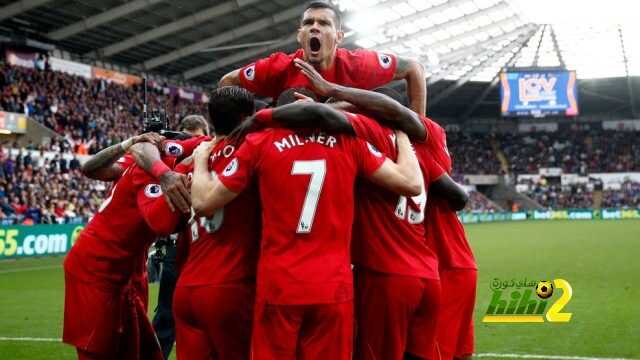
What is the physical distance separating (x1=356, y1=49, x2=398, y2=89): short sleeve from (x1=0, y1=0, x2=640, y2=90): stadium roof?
25404 millimetres

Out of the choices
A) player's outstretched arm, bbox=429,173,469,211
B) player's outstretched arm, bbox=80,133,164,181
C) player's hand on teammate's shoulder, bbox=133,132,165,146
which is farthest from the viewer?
player's outstretched arm, bbox=80,133,164,181

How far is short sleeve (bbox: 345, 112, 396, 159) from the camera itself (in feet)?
11.3

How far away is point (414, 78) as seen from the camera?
190 inches

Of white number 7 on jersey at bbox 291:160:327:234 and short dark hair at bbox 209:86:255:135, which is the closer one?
white number 7 on jersey at bbox 291:160:327:234

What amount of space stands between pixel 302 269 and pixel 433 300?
A: 890 mm

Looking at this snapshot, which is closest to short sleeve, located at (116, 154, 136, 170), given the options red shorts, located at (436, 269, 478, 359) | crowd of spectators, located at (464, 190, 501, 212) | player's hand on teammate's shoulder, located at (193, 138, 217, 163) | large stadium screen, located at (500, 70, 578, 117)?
player's hand on teammate's shoulder, located at (193, 138, 217, 163)

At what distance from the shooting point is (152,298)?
11.1 m

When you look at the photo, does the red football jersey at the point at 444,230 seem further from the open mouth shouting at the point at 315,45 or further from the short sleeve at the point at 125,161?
the short sleeve at the point at 125,161

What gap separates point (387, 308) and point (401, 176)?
72cm

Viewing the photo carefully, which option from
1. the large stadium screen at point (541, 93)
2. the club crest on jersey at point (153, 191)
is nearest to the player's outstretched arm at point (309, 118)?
the club crest on jersey at point (153, 191)

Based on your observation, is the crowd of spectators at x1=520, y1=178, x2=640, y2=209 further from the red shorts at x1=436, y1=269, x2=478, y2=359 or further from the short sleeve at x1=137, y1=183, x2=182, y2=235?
the short sleeve at x1=137, y1=183, x2=182, y2=235

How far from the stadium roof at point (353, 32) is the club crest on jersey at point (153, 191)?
26014 millimetres

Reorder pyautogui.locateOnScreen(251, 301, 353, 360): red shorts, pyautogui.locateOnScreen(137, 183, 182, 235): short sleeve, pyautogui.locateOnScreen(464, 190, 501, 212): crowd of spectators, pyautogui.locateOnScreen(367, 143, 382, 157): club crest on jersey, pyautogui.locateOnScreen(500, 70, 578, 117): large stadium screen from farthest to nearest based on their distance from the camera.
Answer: pyautogui.locateOnScreen(464, 190, 501, 212): crowd of spectators → pyautogui.locateOnScreen(500, 70, 578, 117): large stadium screen → pyautogui.locateOnScreen(137, 183, 182, 235): short sleeve → pyautogui.locateOnScreen(367, 143, 382, 157): club crest on jersey → pyautogui.locateOnScreen(251, 301, 353, 360): red shorts

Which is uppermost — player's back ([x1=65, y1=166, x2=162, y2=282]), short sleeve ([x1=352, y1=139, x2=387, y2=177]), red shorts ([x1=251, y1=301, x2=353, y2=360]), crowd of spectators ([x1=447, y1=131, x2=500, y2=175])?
crowd of spectators ([x1=447, y1=131, x2=500, y2=175])
